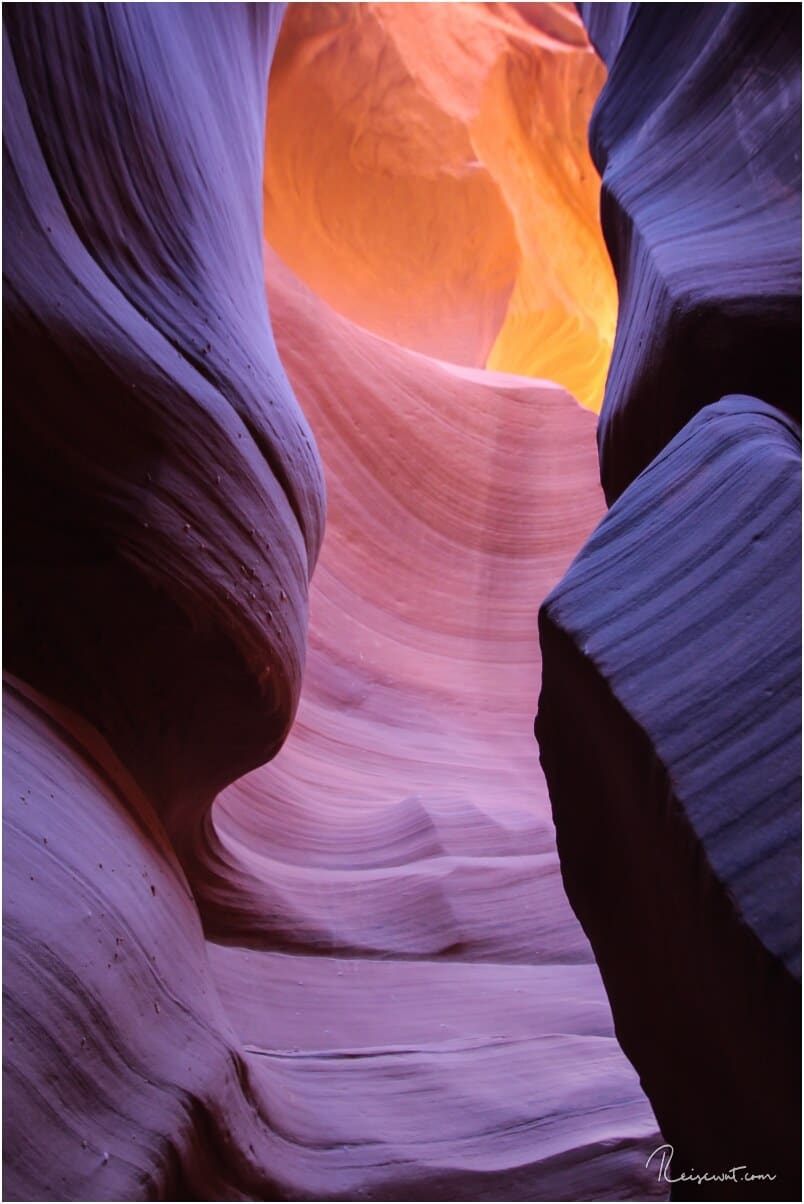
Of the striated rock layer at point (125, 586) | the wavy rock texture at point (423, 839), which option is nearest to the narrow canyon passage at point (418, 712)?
the wavy rock texture at point (423, 839)

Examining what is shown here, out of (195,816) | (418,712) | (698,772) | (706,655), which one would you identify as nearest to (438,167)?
(418,712)

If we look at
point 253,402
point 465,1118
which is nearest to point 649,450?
point 253,402

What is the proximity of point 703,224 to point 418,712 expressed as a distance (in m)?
2.33

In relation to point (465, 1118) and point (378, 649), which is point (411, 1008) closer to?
point (465, 1118)

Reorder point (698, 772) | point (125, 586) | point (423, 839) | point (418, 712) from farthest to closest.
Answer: point (418, 712)
point (423, 839)
point (125, 586)
point (698, 772)

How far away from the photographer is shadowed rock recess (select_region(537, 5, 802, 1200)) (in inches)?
35.7

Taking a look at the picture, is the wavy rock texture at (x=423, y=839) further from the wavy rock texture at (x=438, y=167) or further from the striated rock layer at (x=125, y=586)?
the wavy rock texture at (x=438, y=167)

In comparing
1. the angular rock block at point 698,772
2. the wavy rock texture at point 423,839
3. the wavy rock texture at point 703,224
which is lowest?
the wavy rock texture at point 423,839

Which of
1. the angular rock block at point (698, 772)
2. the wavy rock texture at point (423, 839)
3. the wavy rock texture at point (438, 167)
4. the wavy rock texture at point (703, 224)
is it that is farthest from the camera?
the wavy rock texture at point (438, 167)

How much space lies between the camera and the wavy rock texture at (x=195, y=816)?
1311 millimetres

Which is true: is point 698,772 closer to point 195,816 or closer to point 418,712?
point 195,816

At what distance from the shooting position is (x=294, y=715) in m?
1.99

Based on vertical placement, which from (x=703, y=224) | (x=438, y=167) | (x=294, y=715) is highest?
(x=438, y=167)

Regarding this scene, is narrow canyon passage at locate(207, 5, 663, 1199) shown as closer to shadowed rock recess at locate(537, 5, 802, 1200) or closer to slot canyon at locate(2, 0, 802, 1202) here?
slot canyon at locate(2, 0, 802, 1202)
